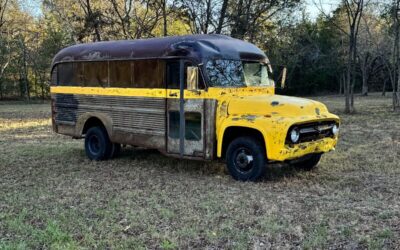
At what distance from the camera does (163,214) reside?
589 cm

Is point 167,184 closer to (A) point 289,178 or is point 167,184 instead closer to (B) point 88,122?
(A) point 289,178

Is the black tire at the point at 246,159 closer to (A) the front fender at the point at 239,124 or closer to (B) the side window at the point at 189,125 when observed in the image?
(A) the front fender at the point at 239,124

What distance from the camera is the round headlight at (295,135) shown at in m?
7.18

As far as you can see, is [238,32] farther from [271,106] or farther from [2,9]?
[2,9]

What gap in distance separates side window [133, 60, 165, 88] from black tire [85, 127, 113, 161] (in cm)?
162

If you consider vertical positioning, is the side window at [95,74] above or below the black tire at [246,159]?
above

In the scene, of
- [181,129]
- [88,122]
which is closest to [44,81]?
[88,122]

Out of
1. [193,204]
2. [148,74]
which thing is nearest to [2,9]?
[148,74]

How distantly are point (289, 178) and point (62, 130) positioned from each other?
18.2 ft

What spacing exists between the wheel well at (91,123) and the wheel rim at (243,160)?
143 inches

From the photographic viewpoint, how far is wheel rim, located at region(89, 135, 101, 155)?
10.2 m

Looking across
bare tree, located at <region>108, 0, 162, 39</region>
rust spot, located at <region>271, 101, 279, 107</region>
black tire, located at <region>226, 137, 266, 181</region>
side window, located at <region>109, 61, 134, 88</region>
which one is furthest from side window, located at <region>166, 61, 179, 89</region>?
bare tree, located at <region>108, 0, 162, 39</region>

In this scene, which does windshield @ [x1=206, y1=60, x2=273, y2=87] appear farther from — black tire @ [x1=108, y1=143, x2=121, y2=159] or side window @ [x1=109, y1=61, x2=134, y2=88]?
black tire @ [x1=108, y1=143, x2=121, y2=159]

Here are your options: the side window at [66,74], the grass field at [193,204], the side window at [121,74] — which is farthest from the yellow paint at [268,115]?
the side window at [66,74]
